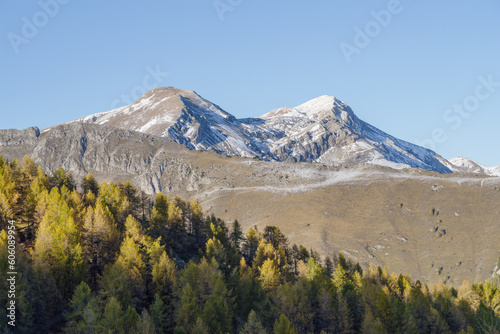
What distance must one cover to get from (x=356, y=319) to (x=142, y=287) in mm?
45276

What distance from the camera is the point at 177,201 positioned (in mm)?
119250

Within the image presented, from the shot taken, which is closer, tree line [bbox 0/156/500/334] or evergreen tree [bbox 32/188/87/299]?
tree line [bbox 0/156/500/334]

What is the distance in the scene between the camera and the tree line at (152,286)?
191ft

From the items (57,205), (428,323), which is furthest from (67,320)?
(428,323)

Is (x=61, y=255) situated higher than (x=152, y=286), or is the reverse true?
(x=61, y=255)

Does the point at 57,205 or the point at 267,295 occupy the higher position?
the point at 57,205

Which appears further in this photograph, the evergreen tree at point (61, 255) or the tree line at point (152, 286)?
the evergreen tree at point (61, 255)

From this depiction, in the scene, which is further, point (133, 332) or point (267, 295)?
point (267, 295)

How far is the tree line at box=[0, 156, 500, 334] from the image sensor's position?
5831cm

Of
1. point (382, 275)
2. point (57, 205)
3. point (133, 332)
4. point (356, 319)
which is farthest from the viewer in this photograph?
point (382, 275)

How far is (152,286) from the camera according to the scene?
238 feet

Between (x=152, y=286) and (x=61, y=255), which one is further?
(x=152, y=286)

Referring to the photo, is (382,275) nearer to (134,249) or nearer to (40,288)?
(134,249)

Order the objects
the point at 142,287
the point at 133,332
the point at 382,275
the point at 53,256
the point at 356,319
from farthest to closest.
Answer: the point at 382,275
the point at 356,319
the point at 142,287
the point at 53,256
the point at 133,332
